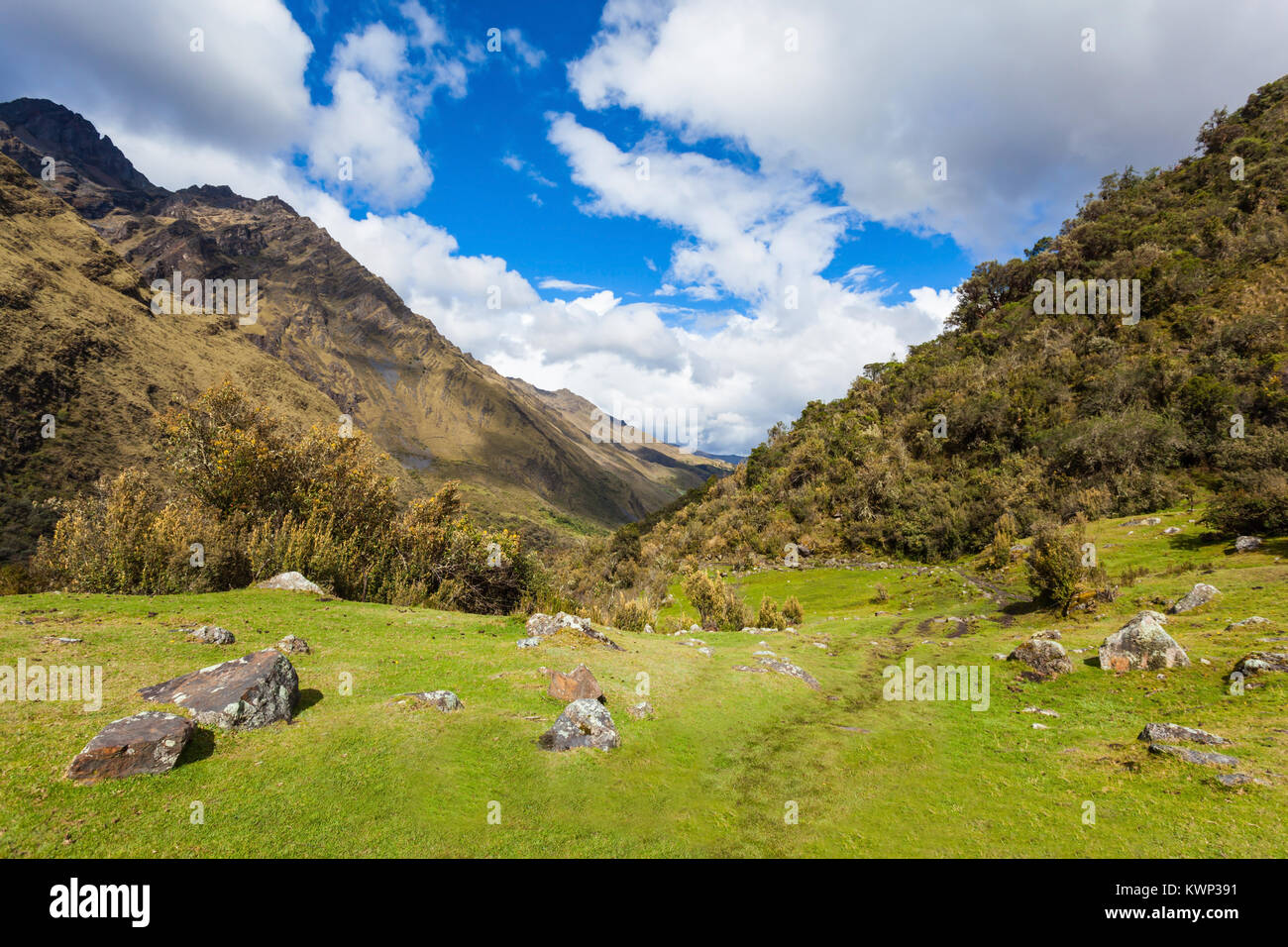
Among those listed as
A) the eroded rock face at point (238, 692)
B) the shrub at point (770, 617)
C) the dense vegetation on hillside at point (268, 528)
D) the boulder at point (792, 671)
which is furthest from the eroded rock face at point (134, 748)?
the shrub at point (770, 617)

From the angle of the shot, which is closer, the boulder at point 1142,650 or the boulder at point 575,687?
the boulder at point 575,687

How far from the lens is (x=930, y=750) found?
28.3 feet

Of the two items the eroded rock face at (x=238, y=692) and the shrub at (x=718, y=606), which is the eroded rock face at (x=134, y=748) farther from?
the shrub at (x=718, y=606)

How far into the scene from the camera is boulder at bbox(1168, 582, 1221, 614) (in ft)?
42.0

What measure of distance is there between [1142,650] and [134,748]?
1622 cm

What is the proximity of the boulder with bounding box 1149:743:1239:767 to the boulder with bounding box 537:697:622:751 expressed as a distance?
7589 millimetres

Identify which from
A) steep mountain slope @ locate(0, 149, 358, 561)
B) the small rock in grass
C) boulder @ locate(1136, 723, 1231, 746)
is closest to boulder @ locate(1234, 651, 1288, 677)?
boulder @ locate(1136, 723, 1231, 746)

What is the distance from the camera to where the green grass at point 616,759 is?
5.10 m

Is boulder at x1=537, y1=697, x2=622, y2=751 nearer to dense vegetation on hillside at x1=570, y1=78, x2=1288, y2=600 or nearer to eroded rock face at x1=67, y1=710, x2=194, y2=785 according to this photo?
eroded rock face at x1=67, y1=710, x2=194, y2=785

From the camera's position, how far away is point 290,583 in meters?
12.9

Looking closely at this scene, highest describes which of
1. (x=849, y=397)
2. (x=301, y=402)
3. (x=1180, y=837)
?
(x=301, y=402)

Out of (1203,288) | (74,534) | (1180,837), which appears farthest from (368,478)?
(1203,288)
